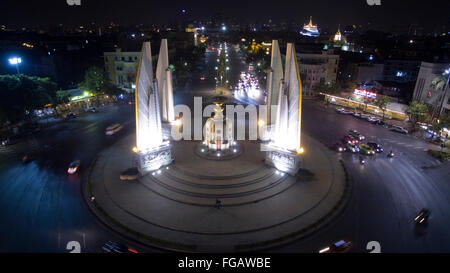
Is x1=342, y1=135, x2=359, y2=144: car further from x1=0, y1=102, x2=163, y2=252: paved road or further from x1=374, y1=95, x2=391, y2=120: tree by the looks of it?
x1=0, y1=102, x2=163, y2=252: paved road

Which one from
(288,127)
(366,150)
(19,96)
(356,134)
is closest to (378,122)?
(356,134)

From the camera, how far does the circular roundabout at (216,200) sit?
690 inches

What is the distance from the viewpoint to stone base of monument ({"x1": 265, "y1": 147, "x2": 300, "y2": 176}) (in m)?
24.0

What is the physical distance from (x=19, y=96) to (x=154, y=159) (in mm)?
23423

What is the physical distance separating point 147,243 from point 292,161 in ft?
45.6

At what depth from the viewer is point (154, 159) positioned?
24.4 meters

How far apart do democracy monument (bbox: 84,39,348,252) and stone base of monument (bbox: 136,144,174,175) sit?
90mm

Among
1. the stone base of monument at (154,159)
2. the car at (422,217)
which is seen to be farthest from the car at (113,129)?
the car at (422,217)

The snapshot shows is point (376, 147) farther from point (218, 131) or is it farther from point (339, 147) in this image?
point (218, 131)

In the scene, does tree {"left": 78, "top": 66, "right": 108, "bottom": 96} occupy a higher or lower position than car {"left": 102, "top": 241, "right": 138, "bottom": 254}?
higher

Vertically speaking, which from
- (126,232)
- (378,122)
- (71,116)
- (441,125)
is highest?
(441,125)

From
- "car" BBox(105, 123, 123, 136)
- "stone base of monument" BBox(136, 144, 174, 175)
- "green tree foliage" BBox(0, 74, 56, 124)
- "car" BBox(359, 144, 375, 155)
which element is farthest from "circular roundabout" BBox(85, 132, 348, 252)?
"green tree foliage" BBox(0, 74, 56, 124)

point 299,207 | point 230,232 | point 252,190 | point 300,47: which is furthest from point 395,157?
point 300,47

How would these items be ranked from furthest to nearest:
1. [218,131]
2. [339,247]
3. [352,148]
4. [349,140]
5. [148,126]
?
1. [349,140]
2. [352,148]
3. [218,131]
4. [148,126]
5. [339,247]
